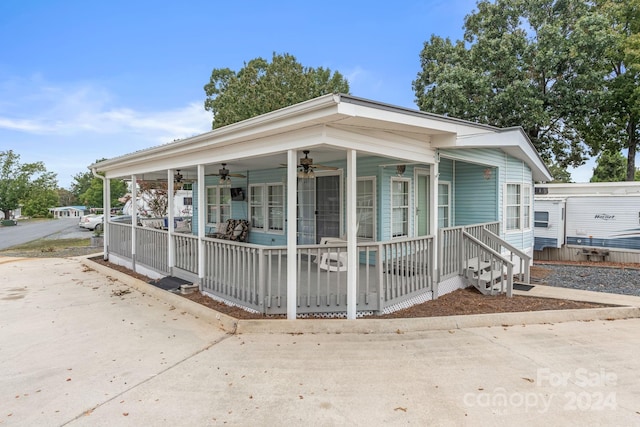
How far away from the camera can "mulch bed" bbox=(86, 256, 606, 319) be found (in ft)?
17.0

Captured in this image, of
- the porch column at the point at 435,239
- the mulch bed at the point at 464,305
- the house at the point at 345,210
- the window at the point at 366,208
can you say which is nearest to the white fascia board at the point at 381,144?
the house at the point at 345,210

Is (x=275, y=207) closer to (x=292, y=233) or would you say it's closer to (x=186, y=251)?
(x=186, y=251)

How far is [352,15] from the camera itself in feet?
48.6

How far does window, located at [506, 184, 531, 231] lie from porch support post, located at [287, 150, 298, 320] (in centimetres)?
666

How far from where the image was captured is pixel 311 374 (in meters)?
3.42

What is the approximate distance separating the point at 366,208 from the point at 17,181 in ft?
182

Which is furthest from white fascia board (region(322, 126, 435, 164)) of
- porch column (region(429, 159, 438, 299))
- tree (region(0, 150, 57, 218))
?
tree (region(0, 150, 57, 218))

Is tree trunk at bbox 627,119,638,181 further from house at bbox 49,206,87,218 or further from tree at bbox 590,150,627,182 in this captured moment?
house at bbox 49,206,87,218

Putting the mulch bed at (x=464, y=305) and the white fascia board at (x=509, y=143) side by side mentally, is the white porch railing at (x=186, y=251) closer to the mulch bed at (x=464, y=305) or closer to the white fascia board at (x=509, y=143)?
the mulch bed at (x=464, y=305)

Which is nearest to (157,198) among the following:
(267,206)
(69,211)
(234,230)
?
(234,230)

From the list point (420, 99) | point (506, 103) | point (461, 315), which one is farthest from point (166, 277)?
point (420, 99)

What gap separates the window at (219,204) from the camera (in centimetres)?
1121

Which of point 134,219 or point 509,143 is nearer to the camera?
point 509,143

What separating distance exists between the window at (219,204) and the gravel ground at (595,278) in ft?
29.5
